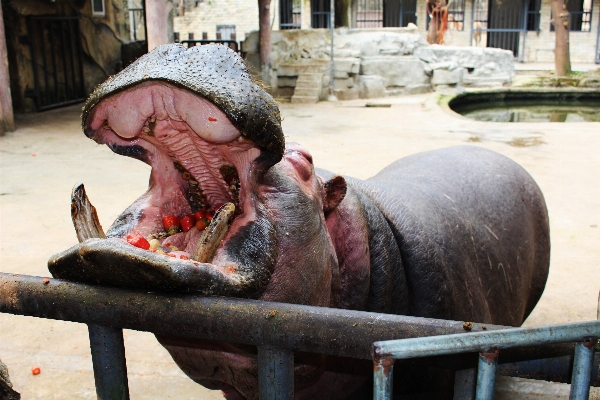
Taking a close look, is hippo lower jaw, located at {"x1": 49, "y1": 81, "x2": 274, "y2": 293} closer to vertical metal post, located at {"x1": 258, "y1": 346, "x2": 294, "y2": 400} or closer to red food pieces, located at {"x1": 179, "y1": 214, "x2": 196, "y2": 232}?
red food pieces, located at {"x1": 179, "y1": 214, "x2": 196, "y2": 232}

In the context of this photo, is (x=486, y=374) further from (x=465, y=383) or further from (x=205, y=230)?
(x=205, y=230)

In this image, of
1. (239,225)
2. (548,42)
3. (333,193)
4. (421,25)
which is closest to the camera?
(239,225)

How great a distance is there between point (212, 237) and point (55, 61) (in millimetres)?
10322

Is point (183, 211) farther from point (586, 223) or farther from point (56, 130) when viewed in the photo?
point (56, 130)

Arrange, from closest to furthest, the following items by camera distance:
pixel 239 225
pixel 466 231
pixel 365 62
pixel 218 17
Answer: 1. pixel 239 225
2. pixel 466 231
3. pixel 365 62
4. pixel 218 17

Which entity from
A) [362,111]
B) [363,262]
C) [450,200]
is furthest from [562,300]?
[362,111]

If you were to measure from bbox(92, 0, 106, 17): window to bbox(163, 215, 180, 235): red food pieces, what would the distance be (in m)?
10.9

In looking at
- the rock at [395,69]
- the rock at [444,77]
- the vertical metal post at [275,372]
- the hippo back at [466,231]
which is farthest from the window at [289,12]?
the vertical metal post at [275,372]

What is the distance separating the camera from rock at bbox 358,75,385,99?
12688mm

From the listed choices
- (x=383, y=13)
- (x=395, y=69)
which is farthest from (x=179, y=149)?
(x=383, y=13)

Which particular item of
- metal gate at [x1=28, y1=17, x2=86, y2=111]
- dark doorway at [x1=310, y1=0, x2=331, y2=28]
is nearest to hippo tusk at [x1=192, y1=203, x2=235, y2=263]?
metal gate at [x1=28, y1=17, x2=86, y2=111]

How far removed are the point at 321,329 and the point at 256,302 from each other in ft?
0.39

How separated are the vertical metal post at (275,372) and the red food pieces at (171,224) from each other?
46 centimetres

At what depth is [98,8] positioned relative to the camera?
37.4 feet
